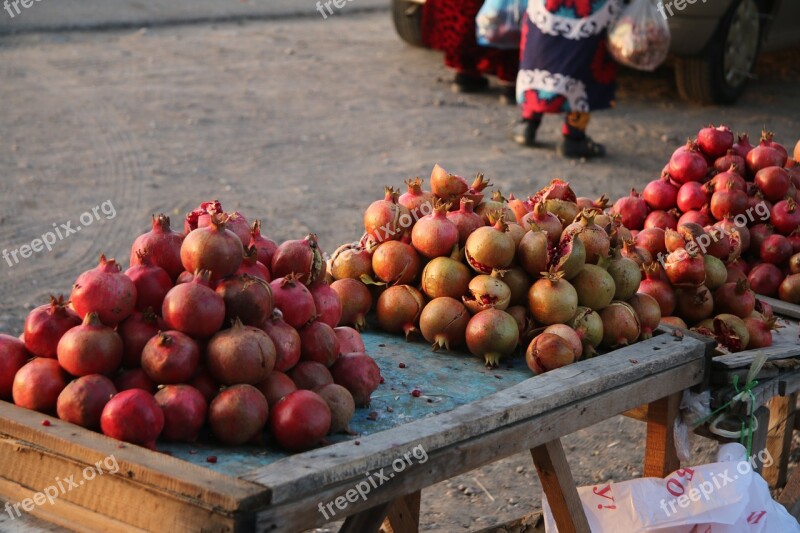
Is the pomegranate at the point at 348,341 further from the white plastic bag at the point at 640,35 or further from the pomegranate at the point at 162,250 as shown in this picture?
the white plastic bag at the point at 640,35

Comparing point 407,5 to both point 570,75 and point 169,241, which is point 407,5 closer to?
point 570,75

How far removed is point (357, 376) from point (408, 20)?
824 cm

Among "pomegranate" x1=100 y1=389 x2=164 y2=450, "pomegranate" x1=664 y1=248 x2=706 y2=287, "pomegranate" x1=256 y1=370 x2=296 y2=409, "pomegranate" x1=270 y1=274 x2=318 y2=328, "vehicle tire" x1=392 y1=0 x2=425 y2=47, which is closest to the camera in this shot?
"pomegranate" x1=100 y1=389 x2=164 y2=450

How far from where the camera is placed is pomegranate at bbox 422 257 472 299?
8.72 ft

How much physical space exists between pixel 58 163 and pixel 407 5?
170 inches

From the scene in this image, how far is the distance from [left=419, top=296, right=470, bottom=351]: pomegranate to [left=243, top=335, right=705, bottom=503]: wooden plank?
302 millimetres

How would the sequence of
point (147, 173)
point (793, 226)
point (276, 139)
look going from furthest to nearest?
point (276, 139) < point (147, 173) < point (793, 226)

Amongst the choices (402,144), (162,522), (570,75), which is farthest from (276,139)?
(162,522)

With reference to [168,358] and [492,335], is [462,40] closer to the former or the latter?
[492,335]

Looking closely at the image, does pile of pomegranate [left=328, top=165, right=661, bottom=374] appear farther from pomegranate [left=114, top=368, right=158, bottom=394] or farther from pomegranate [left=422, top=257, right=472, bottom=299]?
pomegranate [left=114, top=368, right=158, bottom=394]

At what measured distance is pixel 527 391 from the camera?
2.29 m

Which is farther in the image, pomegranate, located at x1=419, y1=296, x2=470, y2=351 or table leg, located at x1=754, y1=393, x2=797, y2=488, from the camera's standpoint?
table leg, located at x1=754, y1=393, x2=797, y2=488

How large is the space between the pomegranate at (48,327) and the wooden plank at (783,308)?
7.03ft

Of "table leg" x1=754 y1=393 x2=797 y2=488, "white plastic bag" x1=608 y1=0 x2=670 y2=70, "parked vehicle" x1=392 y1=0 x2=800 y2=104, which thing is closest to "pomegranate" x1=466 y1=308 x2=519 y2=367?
"table leg" x1=754 y1=393 x2=797 y2=488
